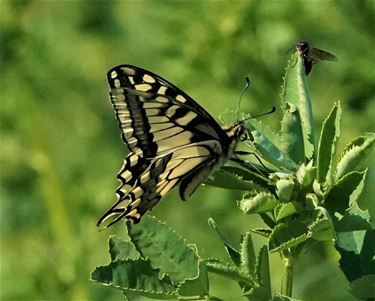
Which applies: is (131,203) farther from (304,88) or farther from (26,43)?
(26,43)

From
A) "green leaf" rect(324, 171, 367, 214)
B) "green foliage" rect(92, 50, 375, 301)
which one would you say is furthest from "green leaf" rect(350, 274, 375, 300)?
"green leaf" rect(324, 171, 367, 214)

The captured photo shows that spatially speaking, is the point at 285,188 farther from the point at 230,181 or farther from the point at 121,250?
the point at 121,250

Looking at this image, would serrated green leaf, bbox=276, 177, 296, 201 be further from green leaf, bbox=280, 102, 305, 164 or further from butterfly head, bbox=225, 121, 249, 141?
butterfly head, bbox=225, 121, 249, 141

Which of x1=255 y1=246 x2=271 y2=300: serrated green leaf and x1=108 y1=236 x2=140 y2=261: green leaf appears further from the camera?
x1=108 y1=236 x2=140 y2=261: green leaf

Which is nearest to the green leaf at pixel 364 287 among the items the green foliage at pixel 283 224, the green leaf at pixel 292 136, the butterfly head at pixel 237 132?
the green foliage at pixel 283 224

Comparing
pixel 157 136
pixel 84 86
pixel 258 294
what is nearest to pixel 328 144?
pixel 258 294

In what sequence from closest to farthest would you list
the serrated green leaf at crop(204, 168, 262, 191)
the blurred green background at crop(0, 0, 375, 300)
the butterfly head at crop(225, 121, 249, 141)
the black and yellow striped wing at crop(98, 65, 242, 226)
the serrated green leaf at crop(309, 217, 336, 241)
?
the serrated green leaf at crop(309, 217, 336, 241) < the serrated green leaf at crop(204, 168, 262, 191) < the butterfly head at crop(225, 121, 249, 141) < the black and yellow striped wing at crop(98, 65, 242, 226) < the blurred green background at crop(0, 0, 375, 300)
